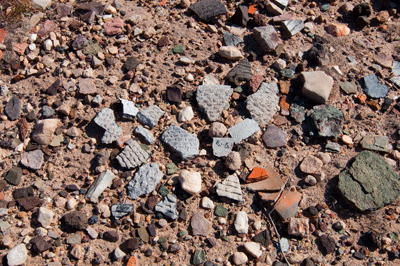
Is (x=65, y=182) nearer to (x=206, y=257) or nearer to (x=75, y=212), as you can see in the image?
(x=75, y=212)

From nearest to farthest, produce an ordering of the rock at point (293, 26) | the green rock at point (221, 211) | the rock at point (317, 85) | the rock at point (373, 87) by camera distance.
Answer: the green rock at point (221, 211) → the rock at point (317, 85) → the rock at point (373, 87) → the rock at point (293, 26)

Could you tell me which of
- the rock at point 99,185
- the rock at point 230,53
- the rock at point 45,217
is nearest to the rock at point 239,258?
the rock at point 99,185

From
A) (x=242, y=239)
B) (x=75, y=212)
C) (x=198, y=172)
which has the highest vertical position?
(x=198, y=172)

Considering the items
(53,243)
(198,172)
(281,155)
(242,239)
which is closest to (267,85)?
(281,155)

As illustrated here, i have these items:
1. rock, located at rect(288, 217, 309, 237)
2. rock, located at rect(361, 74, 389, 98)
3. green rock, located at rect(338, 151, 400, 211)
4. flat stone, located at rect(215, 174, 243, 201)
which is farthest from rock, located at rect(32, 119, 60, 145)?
rock, located at rect(361, 74, 389, 98)

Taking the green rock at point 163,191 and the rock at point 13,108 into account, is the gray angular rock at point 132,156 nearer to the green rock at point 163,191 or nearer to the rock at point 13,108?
the green rock at point 163,191

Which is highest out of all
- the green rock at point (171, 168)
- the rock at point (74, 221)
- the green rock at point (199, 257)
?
the green rock at point (171, 168)
